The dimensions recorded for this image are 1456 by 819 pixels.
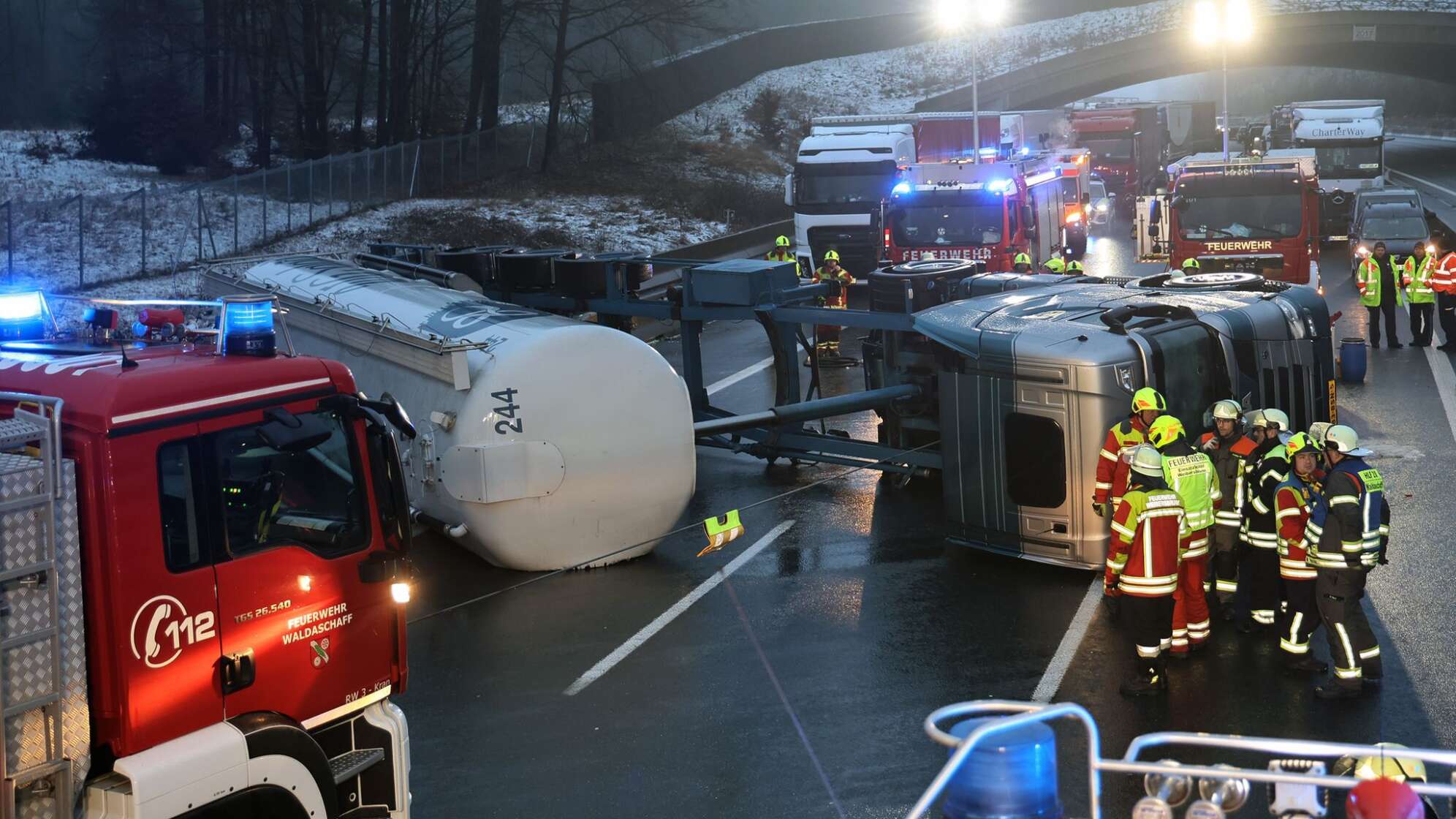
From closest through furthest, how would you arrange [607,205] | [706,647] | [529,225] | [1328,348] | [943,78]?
[706,647] < [1328,348] < [529,225] < [607,205] < [943,78]

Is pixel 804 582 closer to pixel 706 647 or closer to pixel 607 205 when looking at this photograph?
pixel 706 647

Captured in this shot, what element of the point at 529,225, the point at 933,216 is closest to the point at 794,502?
the point at 933,216

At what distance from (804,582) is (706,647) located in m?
1.78

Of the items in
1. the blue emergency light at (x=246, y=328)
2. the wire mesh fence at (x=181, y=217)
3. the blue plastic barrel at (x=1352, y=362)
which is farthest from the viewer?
the wire mesh fence at (x=181, y=217)

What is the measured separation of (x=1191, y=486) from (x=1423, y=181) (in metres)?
54.6

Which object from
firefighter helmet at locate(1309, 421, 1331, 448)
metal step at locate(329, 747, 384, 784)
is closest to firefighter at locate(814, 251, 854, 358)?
firefighter helmet at locate(1309, 421, 1331, 448)

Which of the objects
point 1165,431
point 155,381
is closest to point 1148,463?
point 1165,431

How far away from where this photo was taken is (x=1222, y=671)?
10.4m

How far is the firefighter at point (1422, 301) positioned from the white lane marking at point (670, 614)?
1283 centimetres

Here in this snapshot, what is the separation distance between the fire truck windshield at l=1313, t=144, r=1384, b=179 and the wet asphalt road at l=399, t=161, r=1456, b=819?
3034 cm

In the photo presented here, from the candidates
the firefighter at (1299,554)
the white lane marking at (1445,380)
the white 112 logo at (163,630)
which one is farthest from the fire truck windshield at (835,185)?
the white 112 logo at (163,630)

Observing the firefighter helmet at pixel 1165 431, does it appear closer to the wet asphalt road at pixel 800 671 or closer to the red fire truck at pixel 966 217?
the wet asphalt road at pixel 800 671

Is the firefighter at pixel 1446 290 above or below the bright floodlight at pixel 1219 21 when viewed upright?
below

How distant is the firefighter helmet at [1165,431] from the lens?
33.6 ft
